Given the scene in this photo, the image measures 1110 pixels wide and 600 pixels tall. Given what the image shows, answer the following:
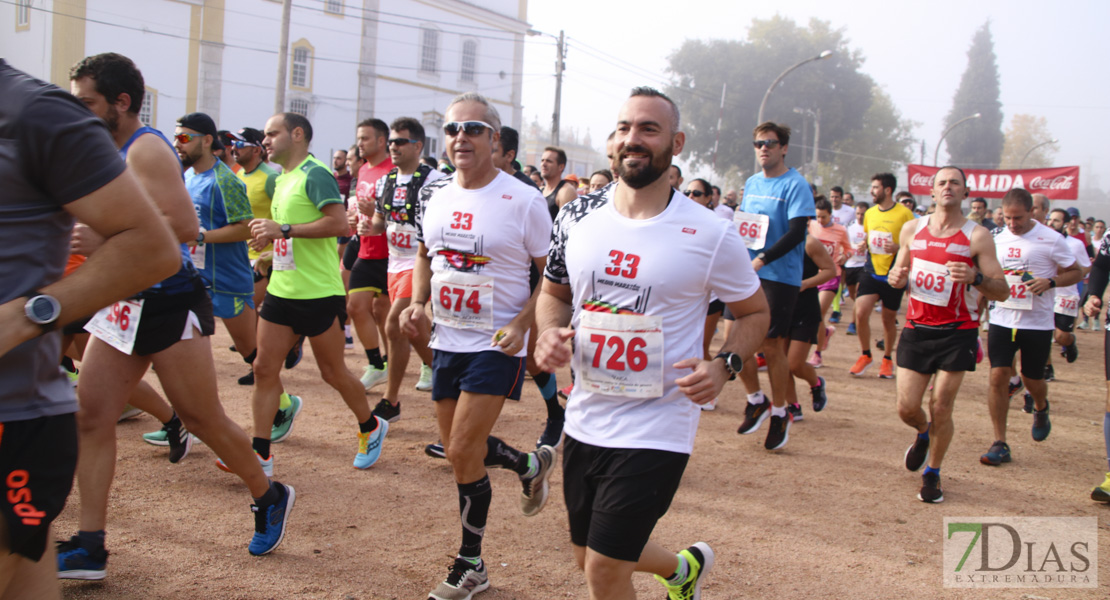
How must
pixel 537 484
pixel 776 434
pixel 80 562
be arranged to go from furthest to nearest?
pixel 776 434
pixel 537 484
pixel 80 562

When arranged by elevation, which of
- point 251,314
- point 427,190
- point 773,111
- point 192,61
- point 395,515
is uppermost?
point 773,111

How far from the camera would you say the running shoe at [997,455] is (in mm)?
6434

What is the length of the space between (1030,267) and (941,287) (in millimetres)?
2375

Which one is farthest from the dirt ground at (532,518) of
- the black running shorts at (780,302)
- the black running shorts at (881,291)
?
the black running shorts at (881,291)

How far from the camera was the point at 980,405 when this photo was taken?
8.79m

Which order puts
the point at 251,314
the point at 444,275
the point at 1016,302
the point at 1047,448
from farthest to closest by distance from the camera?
1. the point at 1047,448
2. the point at 1016,302
3. the point at 251,314
4. the point at 444,275

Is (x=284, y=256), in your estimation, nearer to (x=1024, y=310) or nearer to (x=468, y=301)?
(x=468, y=301)

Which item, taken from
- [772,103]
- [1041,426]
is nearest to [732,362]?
[1041,426]

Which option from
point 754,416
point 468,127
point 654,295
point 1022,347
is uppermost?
point 468,127

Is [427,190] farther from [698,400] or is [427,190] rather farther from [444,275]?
[698,400]

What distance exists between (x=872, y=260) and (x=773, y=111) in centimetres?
6182

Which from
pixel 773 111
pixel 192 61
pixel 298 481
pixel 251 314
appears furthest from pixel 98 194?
pixel 773 111

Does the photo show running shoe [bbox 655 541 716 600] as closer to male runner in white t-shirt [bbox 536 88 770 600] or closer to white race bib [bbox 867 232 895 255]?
male runner in white t-shirt [bbox 536 88 770 600]

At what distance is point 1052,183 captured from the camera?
2356 cm
